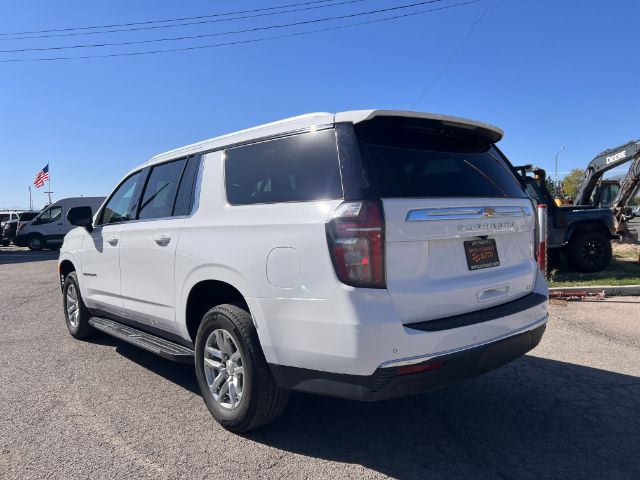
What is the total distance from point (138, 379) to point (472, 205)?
3.23 metres

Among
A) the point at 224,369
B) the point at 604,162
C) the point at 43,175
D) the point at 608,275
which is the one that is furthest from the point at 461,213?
the point at 43,175

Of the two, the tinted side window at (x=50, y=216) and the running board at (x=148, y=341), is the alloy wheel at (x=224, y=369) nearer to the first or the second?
the running board at (x=148, y=341)

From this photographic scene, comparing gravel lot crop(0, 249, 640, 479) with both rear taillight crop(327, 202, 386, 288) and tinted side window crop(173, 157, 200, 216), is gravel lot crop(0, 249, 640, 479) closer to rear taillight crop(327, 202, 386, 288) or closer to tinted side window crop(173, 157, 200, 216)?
rear taillight crop(327, 202, 386, 288)

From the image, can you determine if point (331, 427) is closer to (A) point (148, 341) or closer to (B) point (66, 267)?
(A) point (148, 341)

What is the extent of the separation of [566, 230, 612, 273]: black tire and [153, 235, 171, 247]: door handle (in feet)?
28.9

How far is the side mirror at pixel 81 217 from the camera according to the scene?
201 inches

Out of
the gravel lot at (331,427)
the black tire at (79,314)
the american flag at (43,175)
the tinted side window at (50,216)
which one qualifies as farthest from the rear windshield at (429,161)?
the american flag at (43,175)

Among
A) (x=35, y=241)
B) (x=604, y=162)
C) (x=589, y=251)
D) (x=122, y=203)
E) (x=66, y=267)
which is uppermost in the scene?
(x=604, y=162)

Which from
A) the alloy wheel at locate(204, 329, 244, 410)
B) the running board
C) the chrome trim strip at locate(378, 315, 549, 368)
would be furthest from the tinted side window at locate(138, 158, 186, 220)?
the chrome trim strip at locate(378, 315, 549, 368)

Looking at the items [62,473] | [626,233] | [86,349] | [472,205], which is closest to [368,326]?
[472,205]

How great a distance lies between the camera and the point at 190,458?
302cm

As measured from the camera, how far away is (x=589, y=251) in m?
10.1

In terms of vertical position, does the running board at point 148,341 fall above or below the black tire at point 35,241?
above

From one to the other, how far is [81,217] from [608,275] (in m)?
9.36
